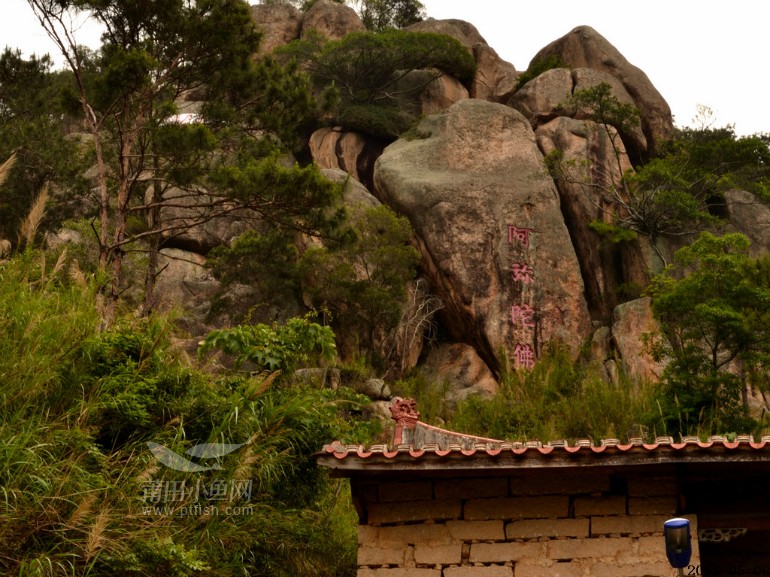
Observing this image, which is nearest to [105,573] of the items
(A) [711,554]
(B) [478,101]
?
(A) [711,554]

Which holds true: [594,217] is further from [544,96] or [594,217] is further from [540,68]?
[540,68]

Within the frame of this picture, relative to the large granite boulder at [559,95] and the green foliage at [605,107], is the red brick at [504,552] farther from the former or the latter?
the large granite boulder at [559,95]

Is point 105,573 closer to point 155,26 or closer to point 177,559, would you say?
point 177,559

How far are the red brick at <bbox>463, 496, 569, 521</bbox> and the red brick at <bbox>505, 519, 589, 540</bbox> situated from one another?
0.15 ft

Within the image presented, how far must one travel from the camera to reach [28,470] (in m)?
7.52

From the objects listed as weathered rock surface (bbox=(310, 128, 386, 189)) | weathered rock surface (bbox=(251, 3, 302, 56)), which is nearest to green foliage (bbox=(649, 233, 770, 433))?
weathered rock surface (bbox=(310, 128, 386, 189))

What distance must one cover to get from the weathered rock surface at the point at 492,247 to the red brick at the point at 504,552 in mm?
12907

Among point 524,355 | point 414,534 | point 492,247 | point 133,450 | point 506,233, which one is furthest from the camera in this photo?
point 506,233

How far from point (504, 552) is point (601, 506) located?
2.70 ft

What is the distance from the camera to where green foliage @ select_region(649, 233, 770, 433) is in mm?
14398

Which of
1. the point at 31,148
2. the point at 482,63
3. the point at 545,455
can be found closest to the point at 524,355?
the point at 31,148

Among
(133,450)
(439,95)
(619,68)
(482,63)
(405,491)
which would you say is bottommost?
(405,491)

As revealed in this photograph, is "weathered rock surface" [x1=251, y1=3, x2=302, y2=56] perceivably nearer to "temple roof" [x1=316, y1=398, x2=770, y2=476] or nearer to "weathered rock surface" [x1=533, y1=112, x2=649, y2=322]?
"weathered rock surface" [x1=533, y1=112, x2=649, y2=322]

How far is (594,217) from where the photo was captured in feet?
75.8
